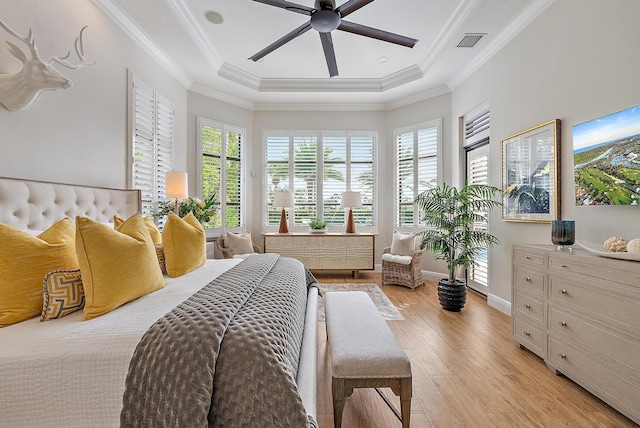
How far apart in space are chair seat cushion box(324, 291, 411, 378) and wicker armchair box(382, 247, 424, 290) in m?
2.68

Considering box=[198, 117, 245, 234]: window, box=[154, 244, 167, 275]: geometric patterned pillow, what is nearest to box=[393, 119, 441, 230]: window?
box=[198, 117, 245, 234]: window

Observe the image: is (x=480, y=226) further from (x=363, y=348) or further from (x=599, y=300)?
(x=363, y=348)

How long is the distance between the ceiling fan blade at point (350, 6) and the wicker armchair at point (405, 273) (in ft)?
10.7

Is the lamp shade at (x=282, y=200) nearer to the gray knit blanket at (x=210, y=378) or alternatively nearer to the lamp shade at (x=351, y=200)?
the lamp shade at (x=351, y=200)

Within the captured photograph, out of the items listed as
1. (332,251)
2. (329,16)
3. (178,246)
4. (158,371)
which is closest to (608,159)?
(329,16)

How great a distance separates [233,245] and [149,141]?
1.85 meters

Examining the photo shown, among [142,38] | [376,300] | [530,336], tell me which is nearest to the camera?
[530,336]

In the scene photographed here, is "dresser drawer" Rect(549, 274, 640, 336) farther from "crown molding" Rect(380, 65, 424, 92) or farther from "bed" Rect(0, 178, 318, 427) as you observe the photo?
"crown molding" Rect(380, 65, 424, 92)

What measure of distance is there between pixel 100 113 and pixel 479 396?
12.5 feet

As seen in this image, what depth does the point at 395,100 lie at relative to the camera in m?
5.44

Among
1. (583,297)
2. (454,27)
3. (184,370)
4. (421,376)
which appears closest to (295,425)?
(184,370)

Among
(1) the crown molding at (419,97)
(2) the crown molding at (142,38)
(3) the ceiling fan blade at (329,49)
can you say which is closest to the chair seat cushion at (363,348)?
(3) the ceiling fan blade at (329,49)

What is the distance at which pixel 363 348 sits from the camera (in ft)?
4.96

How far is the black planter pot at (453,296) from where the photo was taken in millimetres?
3504
